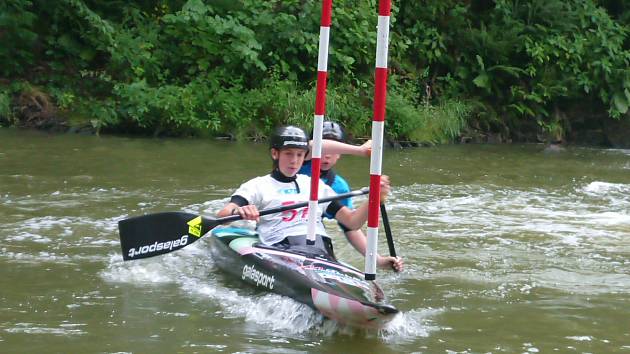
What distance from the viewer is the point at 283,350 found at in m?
4.79

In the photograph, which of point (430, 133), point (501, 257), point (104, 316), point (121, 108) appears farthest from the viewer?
point (430, 133)

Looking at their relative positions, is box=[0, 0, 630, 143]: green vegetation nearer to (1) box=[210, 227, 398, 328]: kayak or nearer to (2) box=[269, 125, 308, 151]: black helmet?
(1) box=[210, 227, 398, 328]: kayak

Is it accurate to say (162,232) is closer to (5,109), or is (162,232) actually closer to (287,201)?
(287,201)

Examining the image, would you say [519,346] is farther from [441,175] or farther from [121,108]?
[121,108]

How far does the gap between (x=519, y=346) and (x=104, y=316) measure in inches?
89.6

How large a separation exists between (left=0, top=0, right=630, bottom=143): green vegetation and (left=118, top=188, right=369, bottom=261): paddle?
26.6ft

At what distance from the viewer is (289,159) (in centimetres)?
624

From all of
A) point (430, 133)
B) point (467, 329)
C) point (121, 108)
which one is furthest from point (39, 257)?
point (430, 133)

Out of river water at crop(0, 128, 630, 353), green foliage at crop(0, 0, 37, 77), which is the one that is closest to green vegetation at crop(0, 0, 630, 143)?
green foliage at crop(0, 0, 37, 77)

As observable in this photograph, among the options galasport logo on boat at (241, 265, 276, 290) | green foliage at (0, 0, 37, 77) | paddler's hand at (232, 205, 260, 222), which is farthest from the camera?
green foliage at (0, 0, 37, 77)

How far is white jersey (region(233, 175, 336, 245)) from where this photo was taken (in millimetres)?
6336

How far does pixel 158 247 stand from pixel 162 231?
106mm

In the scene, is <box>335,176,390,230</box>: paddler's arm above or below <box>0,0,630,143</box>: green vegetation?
below

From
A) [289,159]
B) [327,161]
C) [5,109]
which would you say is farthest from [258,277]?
[5,109]
